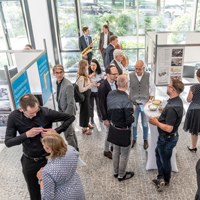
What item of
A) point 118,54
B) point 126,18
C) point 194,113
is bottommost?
point 194,113

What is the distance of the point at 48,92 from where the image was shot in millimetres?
3699

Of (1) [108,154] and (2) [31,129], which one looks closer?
(2) [31,129]

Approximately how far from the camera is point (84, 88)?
3379 mm

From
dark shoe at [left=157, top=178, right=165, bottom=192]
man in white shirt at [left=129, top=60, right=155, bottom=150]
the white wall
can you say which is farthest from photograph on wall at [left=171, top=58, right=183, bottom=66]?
the white wall

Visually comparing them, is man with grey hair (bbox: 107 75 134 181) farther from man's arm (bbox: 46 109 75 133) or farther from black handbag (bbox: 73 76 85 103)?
black handbag (bbox: 73 76 85 103)

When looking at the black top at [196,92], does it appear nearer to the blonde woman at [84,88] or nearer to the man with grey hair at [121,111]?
the man with grey hair at [121,111]

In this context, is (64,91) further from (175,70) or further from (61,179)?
(175,70)

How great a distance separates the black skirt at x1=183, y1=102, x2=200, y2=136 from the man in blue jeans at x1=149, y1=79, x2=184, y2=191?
77cm

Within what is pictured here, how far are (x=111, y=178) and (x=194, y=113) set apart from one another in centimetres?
151

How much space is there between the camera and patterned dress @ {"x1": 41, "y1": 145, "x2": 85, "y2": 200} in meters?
1.64

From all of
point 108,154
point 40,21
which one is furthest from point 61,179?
point 40,21

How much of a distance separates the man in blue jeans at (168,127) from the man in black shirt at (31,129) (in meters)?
1.04

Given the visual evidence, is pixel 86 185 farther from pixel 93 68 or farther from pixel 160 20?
pixel 160 20

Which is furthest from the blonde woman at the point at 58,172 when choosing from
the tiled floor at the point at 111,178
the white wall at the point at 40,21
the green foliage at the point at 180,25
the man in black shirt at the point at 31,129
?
the green foliage at the point at 180,25
